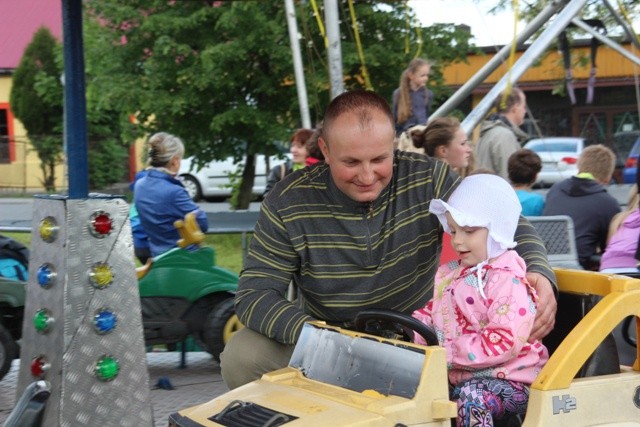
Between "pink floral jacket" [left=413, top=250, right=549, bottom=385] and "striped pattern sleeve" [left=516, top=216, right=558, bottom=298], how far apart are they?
0.08 m

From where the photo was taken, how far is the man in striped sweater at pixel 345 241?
3.56 meters

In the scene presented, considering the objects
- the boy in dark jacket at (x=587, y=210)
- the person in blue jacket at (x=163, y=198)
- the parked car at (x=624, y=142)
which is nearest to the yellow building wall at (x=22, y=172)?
the parked car at (x=624, y=142)

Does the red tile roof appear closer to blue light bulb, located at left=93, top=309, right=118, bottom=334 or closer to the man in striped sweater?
blue light bulb, located at left=93, top=309, right=118, bottom=334

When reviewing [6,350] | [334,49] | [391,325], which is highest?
[334,49]

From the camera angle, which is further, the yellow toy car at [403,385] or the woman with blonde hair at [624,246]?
the woman with blonde hair at [624,246]

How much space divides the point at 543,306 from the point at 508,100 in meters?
5.00

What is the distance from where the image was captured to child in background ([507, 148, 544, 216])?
7113 millimetres

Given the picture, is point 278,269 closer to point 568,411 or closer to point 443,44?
point 568,411

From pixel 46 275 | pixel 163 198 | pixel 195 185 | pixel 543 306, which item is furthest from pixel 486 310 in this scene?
pixel 195 185

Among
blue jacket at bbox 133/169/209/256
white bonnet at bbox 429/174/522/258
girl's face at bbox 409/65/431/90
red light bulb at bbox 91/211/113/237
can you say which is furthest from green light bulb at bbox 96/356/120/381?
girl's face at bbox 409/65/431/90

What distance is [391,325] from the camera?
3.47 metres

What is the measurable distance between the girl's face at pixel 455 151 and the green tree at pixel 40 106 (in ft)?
66.0

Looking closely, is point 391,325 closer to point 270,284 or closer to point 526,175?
point 270,284

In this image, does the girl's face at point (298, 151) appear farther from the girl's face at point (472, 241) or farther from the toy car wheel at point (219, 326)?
the girl's face at point (472, 241)
